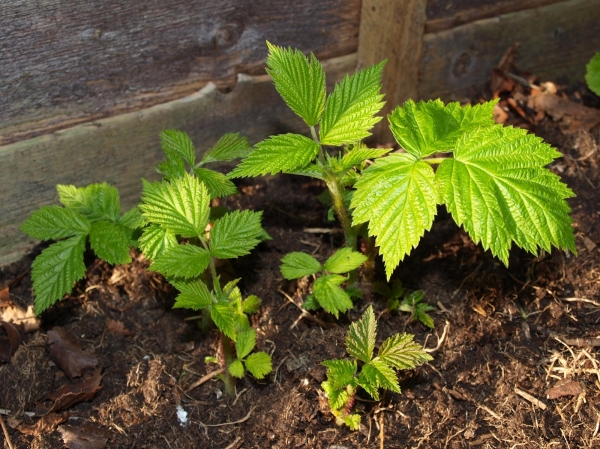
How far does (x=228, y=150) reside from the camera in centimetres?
220

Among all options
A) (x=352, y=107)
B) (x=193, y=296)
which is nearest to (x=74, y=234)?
(x=193, y=296)

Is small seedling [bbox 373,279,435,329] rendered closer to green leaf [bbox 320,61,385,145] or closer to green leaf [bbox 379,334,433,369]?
green leaf [bbox 379,334,433,369]

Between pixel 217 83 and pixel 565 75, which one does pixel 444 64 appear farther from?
pixel 217 83

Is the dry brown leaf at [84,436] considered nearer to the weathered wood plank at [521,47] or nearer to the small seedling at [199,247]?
the small seedling at [199,247]

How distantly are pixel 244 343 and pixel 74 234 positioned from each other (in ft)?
2.25

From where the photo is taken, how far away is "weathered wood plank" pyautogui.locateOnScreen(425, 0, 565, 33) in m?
2.79

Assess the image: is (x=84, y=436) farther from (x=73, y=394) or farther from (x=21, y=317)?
(x=21, y=317)

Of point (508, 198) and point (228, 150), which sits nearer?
point (508, 198)

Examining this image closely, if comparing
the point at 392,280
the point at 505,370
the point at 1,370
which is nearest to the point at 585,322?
the point at 505,370

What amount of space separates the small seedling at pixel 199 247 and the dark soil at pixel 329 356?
7.0 inches

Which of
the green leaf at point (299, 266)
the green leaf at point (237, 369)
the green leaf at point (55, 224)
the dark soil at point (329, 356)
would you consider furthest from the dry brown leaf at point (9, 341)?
the green leaf at point (299, 266)

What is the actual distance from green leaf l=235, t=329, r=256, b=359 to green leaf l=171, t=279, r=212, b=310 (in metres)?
0.18

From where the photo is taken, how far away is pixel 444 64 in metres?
2.93

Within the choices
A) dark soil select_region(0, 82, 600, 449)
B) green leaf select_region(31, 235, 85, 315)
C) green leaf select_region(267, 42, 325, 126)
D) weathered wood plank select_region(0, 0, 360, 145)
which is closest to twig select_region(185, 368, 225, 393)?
dark soil select_region(0, 82, 600, 449)
